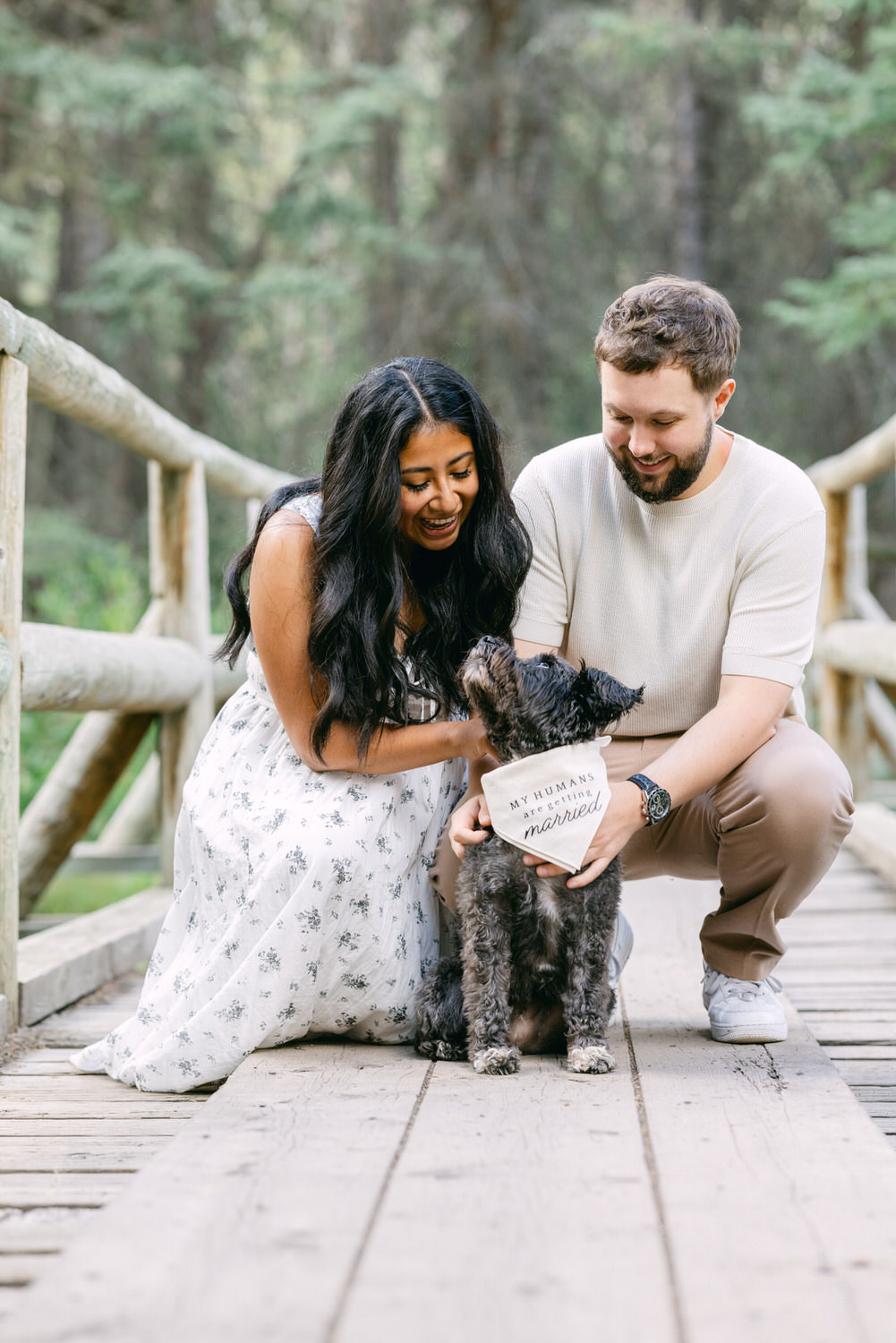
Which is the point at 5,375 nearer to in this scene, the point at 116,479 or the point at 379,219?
the point at 379,219

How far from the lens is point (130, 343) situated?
1208 centimetres

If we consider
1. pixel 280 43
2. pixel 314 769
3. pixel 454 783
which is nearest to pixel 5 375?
pixel 314 769

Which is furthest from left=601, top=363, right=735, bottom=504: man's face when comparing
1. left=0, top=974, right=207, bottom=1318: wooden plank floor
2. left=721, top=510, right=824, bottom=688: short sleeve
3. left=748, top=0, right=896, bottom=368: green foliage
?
left=748, top=0, right=896, bottom=368: green foliage

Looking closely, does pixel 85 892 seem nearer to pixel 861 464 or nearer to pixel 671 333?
pixel 861 464

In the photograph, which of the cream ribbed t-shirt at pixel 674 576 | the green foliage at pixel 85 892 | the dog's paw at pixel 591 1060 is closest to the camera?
the dog's paw at pixel 591 1060

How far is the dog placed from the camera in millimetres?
2486

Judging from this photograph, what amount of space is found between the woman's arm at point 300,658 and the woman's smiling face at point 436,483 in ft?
0.74

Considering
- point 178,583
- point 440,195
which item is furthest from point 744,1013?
point 440,195

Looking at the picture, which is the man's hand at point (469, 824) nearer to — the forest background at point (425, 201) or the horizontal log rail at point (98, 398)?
the horizontal log rail at point (98, 398)

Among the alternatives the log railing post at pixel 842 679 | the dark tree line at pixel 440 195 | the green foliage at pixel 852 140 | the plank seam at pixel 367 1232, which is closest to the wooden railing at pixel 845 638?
the log railing post at pixel 842 679

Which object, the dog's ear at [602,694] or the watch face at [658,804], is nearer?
the dog's ear at [602,694]

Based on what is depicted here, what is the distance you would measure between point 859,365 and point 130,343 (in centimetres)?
654

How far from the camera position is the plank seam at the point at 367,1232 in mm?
1402

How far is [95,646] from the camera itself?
3.61m
